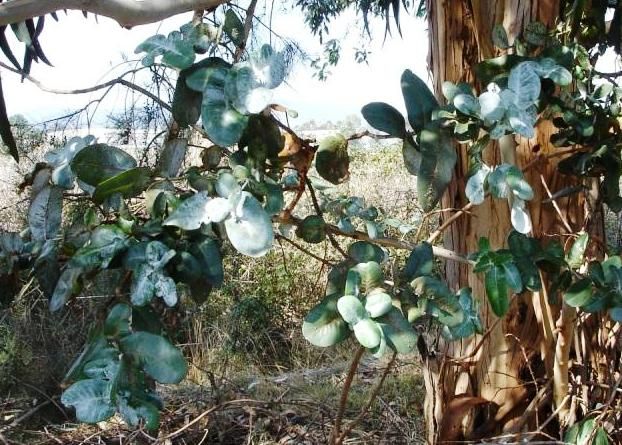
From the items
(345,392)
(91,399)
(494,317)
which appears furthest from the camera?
(494,317)

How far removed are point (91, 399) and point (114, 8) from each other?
321 millimetres

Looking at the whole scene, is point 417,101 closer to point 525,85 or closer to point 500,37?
point 525,85

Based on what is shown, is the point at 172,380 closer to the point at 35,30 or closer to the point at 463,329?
the point at 463,329

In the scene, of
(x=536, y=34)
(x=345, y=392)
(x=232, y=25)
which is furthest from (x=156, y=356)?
(x=536, y=34)

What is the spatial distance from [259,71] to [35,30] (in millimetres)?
1081

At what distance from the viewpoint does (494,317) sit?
101cm

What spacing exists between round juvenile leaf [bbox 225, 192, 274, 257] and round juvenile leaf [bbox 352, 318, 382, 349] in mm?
103

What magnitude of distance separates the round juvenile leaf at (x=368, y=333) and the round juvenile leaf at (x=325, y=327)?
3 cm

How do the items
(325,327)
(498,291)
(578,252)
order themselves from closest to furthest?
(325,327)
(498,291)
(578,252)

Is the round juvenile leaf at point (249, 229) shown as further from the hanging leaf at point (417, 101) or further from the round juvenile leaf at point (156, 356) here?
the hanging leaf at point (417, 101)

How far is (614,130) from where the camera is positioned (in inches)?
32.8

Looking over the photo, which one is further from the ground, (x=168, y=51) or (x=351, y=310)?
(x=168, y=51)

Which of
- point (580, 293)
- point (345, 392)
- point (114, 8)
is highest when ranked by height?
point (114, 8)

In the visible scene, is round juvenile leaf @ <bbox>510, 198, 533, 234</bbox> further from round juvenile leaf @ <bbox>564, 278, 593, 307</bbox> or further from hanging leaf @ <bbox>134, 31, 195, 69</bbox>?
hanging leaf @ <bbox>134, 31, 195, 69</bbox>
